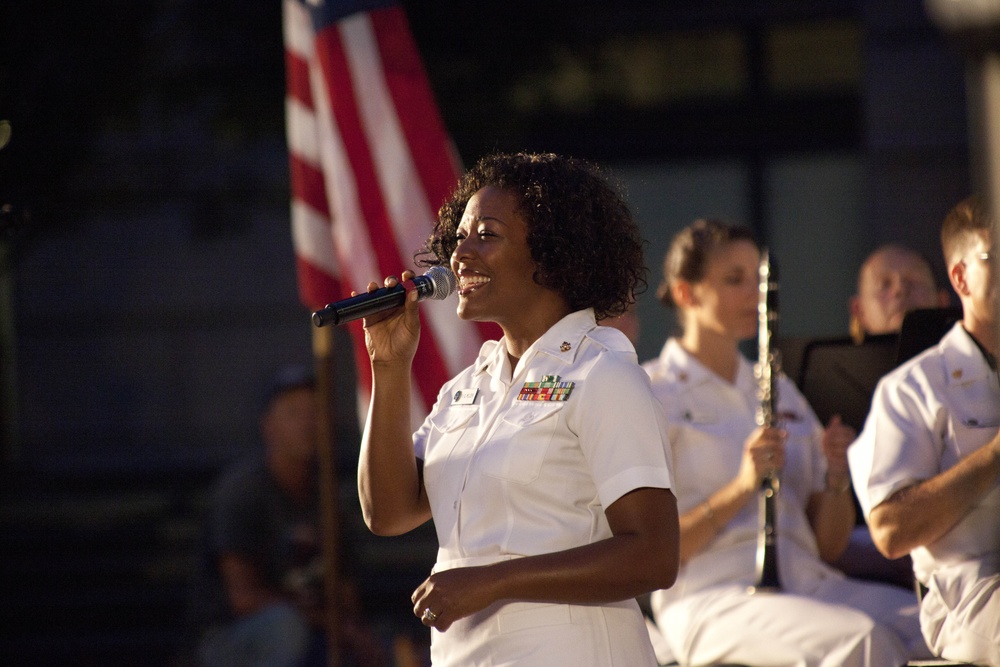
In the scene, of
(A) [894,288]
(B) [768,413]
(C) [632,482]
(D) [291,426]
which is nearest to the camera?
(C) [632,482]

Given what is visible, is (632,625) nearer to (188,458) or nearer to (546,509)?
(546,509)

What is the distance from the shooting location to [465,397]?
2900 millimetres

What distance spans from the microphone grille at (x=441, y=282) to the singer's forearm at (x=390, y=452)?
17cm

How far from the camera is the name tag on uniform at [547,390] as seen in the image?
8.67ft

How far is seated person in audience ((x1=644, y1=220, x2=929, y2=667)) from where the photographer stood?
386 cm

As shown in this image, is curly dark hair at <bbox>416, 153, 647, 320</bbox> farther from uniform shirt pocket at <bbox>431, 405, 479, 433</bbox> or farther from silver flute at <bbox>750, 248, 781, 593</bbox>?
silver flute at <bbox>750, 248, 781, 593</bbox>

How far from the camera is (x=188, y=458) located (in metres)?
11.0

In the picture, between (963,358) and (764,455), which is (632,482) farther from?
(764,455)

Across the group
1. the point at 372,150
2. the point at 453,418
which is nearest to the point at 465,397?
the point at 453,418

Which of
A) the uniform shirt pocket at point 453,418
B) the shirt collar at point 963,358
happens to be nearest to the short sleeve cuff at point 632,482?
the uniform shirt pocket at point 453,418

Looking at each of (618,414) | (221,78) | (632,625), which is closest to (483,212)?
(618,414)

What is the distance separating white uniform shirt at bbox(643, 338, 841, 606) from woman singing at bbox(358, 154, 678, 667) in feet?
4.82

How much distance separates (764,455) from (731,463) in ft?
1.23

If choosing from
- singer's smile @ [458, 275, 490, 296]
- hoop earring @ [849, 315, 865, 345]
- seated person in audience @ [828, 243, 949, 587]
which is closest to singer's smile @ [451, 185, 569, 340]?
singer's smile @ [458, 275, 490, 296]
